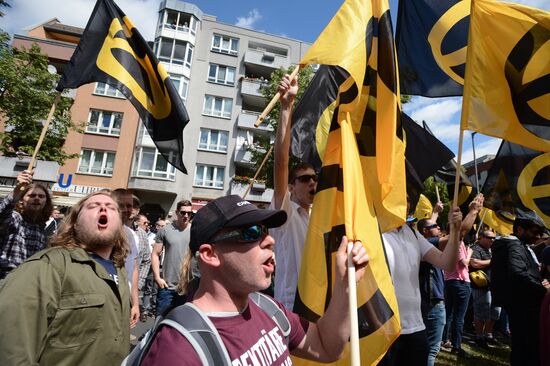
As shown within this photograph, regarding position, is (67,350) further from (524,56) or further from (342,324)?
(524,56)

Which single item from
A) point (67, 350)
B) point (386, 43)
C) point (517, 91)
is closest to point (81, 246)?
point (67, 350)

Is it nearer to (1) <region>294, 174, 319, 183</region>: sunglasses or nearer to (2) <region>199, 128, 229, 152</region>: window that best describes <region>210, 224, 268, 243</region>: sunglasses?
(1) <region>294, 174, 319, 183</region>: sunglasses

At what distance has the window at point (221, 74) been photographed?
32344mm

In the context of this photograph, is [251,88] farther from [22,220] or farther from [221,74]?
[22,220]

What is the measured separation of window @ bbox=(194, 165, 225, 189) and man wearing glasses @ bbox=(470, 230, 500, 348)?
23994 mm

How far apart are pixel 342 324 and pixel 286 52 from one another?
36076 mm

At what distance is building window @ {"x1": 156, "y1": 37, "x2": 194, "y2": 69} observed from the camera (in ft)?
102

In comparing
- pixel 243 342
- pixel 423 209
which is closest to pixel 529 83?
pixel 243 342

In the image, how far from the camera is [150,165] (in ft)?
93.6

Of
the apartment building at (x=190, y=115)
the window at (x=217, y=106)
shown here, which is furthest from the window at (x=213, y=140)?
the window at (x=217, y=106)

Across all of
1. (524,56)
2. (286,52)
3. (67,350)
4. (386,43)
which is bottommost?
(67,350)

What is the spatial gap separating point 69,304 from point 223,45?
34.1 m

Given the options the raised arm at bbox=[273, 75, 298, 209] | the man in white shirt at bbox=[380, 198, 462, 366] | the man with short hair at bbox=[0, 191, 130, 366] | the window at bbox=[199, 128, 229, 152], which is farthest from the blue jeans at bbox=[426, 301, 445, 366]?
the window at bbox=[199, 128, 229, 152]

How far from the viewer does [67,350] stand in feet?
6.57
